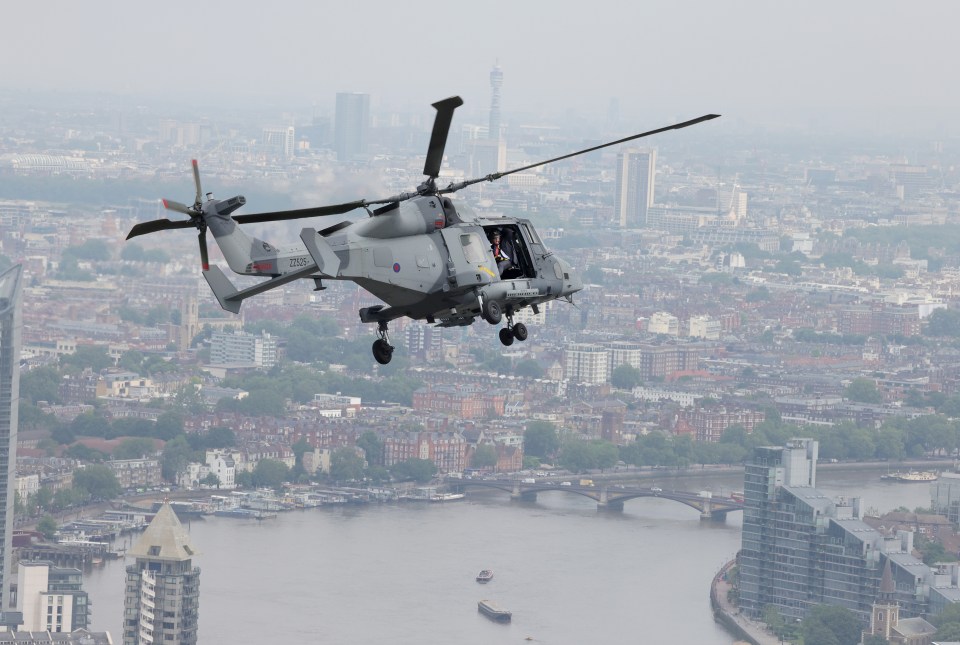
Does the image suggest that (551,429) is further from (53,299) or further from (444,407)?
(53,299)

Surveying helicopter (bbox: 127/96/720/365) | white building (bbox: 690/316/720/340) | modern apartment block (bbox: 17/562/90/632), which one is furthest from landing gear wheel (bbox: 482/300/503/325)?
white building (bbox: 690/316/720/340)

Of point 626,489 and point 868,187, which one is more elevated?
point 868,187

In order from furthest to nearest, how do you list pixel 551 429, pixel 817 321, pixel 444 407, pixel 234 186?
pixel 817 321, pixel 234 186, pixel 444 407, pixel 551 429

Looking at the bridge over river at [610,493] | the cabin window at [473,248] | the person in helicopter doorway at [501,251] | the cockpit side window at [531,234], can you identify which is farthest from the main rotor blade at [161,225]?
the bridge over river at [610,493]

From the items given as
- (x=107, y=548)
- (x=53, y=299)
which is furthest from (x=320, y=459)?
(x=53, y=299)

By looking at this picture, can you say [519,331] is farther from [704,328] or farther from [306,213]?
[704,328]

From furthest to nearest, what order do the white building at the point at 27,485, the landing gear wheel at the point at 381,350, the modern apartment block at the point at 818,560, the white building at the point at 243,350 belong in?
the white building at the point at 243,350 < the white building at the point at 27,485 < the modern apartment block at the point at 818,560 < the landing gear wheel at the point at 381,350

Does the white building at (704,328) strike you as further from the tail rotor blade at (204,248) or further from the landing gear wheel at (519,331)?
the tail rotor blade at (204,248)
